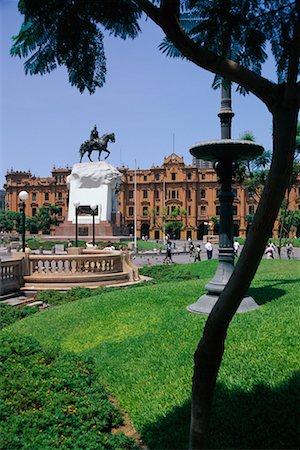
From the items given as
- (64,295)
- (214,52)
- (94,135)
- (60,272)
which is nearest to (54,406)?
(214,52)

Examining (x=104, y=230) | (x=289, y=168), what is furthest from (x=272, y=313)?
(x=104, y=230)

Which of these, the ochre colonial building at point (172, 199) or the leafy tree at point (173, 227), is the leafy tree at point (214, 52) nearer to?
the leafy tree at point (173, 227)

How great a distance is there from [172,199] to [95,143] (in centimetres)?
4144

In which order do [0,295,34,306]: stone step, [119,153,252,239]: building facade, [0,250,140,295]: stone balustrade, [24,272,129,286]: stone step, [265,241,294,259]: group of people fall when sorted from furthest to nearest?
[119,153,252,239]: building facade → [265,241,294,259]: group of people → [24,272,129,286]: stone step → [0,250,140,295]: stone balustrade → [0,295,34,306]: stone step

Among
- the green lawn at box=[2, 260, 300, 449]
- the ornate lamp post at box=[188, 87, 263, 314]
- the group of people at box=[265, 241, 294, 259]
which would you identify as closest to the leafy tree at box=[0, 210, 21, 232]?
the group of people at box=[265, 241, 294, 259]

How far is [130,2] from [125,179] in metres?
93.4

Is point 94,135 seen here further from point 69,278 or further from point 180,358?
point 180,358

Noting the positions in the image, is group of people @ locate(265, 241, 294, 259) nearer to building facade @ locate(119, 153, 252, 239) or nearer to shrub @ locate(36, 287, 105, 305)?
shrub @ locate(36, 287, 105, 305)

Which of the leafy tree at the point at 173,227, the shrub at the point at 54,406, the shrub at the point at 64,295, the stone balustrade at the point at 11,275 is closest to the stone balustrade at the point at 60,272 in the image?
the stone balustrade at the point at 11,275

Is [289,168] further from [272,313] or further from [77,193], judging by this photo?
[77,193]

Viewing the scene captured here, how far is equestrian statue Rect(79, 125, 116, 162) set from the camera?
55.0 m

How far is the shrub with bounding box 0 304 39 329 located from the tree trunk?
8.99 meters

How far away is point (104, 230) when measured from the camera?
172 feet

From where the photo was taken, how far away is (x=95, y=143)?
55.0 metres
